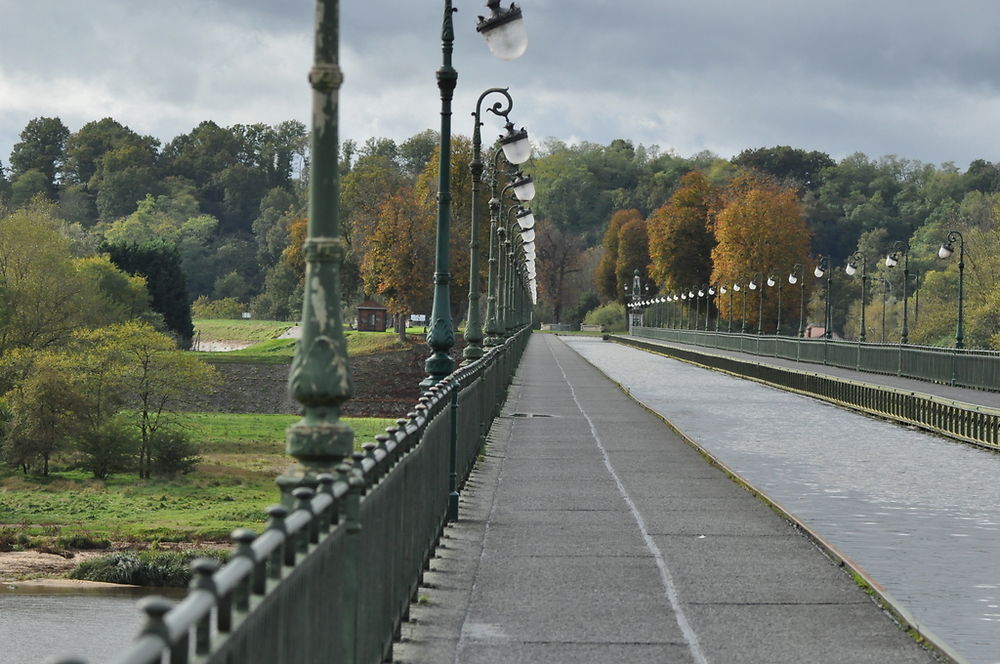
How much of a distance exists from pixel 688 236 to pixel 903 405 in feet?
354

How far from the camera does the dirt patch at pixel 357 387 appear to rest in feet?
359

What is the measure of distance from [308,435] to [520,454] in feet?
54.1

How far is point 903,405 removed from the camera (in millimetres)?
33062

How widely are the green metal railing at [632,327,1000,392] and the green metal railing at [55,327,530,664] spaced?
3575 cm

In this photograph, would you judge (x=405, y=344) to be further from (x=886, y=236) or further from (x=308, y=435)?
(x=308, y=435)

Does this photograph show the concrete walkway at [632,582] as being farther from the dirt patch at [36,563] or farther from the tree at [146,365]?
the tree at [146,365]

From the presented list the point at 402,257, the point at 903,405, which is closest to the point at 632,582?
the point at 903,405

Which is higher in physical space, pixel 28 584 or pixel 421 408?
pixel 421 408

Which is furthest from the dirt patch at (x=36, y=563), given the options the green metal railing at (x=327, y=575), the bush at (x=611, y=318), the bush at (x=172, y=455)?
the bush at (x=611, y=318)

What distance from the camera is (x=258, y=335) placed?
525 ft

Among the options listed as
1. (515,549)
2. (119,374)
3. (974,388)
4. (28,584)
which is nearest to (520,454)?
(515,549)

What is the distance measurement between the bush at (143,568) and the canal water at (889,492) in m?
28.0

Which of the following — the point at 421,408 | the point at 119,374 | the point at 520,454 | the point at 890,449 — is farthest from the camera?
the point at 119,374

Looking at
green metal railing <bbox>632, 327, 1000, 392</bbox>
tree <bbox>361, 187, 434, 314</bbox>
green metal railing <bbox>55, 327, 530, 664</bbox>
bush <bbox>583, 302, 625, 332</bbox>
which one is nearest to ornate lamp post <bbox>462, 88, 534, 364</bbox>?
green metal railing <bbox>55, 327, 530, 664</bbox>
